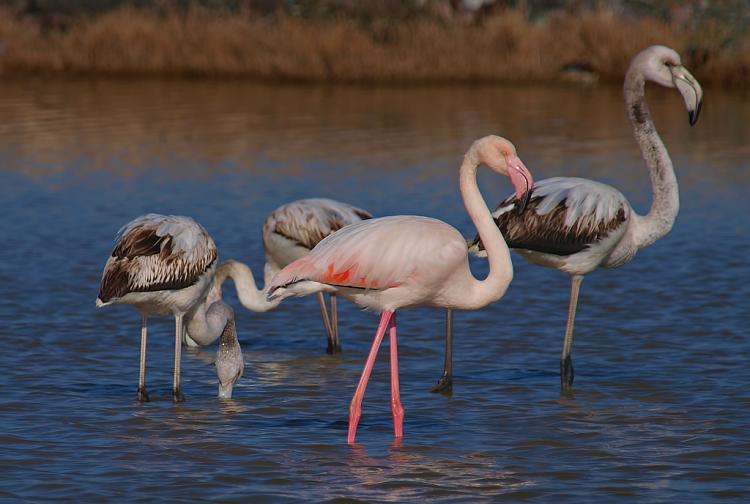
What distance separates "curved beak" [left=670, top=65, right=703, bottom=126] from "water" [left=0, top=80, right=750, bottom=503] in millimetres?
1542

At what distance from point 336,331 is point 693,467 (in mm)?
3075

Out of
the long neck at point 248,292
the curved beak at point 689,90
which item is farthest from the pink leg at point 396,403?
the curved beak at point 689,90

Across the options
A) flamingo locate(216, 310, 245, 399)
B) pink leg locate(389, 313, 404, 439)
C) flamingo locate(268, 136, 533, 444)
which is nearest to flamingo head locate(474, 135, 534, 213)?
flamingo locate(268, 136, 533, 444)

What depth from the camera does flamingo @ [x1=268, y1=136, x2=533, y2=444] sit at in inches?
255

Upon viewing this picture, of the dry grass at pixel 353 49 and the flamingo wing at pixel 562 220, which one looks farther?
the dry grass at pixel 353 49

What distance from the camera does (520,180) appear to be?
21.4 ft

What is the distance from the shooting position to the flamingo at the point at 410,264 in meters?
6.48

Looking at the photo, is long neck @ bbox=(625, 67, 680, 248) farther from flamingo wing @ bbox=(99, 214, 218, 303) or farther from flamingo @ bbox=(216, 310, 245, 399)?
flamingo wing @ bbox=(99, 214, 218, 303)

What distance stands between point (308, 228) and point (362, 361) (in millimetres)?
936

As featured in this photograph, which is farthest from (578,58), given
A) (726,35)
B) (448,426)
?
(448,426)

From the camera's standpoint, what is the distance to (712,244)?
11.8 m

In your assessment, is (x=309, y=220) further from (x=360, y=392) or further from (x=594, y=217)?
(x=360, y=392)

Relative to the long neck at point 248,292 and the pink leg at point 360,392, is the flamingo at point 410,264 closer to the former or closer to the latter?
the pink leg at point 360,392

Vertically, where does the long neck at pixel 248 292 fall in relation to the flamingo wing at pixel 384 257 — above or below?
below
